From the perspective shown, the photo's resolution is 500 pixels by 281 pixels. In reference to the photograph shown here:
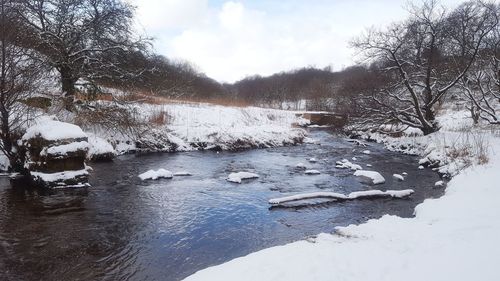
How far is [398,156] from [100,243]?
558 inches

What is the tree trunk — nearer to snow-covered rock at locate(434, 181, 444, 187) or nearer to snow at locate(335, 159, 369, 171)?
snow at locate(335, 159, 369, 171)

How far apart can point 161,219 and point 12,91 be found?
6.29 m

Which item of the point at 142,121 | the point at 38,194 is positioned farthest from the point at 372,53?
the point at 38,194

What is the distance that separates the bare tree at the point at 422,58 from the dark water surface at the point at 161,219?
21.3ft

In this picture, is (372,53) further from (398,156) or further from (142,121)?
(142,121)

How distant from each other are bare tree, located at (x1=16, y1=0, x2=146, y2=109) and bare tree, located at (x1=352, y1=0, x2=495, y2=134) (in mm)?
11857

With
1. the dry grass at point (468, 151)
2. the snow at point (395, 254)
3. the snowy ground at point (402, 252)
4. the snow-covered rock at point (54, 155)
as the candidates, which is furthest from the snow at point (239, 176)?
the dry grass at point (468, 151)

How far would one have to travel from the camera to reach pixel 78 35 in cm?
1537

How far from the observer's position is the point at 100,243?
6.16 metres

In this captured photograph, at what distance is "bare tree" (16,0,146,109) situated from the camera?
1479cm

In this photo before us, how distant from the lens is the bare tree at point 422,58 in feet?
57.9

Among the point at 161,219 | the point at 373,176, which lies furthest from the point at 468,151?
the point at 161,219

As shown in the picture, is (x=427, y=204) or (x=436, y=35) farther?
(x=436, y=35)

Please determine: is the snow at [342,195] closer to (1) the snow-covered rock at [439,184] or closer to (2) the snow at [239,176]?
(1) the snow-covered rock at [439,184]
